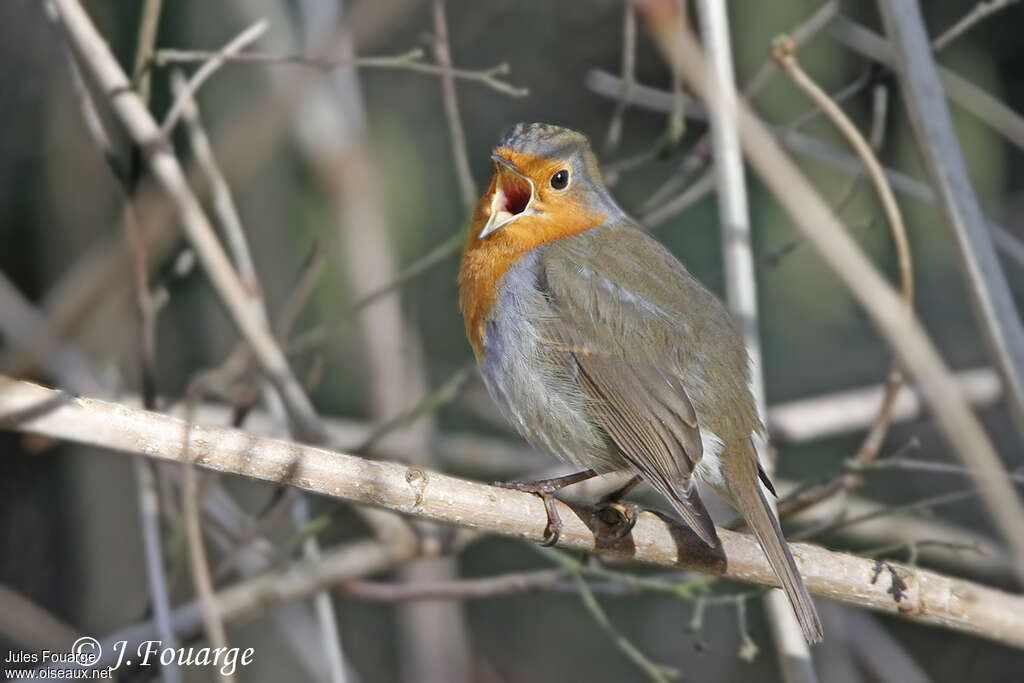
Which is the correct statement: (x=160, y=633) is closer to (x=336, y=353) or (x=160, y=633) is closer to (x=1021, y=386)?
(x=1021, y=386)

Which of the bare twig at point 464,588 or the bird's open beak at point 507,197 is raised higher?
the bird's open beak at point 507,197

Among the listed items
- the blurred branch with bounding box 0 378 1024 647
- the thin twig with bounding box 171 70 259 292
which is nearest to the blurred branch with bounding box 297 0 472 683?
the thin twig with bounding box 171 70 259 292

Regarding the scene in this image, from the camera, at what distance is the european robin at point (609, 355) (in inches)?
111

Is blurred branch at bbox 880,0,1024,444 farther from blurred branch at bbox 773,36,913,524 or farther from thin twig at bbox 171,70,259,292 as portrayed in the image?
thin twig at bbox 171,70,259,292

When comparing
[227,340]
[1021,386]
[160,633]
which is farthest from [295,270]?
[1021,386]

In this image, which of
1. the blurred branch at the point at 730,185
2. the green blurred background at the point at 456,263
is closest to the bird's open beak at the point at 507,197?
the blurred branch at the point at 730,185

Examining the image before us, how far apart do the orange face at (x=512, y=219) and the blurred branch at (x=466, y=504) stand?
78 cm

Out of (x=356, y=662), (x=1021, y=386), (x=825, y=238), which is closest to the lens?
(x=825, y=238)

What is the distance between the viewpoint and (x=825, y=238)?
2.11 metres

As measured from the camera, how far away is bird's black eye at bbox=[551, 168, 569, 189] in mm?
3355

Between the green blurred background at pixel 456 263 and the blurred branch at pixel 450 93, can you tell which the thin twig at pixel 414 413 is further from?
the green blurred background at pixel 456 263

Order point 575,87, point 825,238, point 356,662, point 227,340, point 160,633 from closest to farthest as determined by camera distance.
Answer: point 825,238
point 160,633
point 227,340
point 356,662
point 575,87

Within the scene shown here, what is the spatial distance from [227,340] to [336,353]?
1.71 ft

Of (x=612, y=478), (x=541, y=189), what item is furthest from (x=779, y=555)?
(x=541, y=189)
